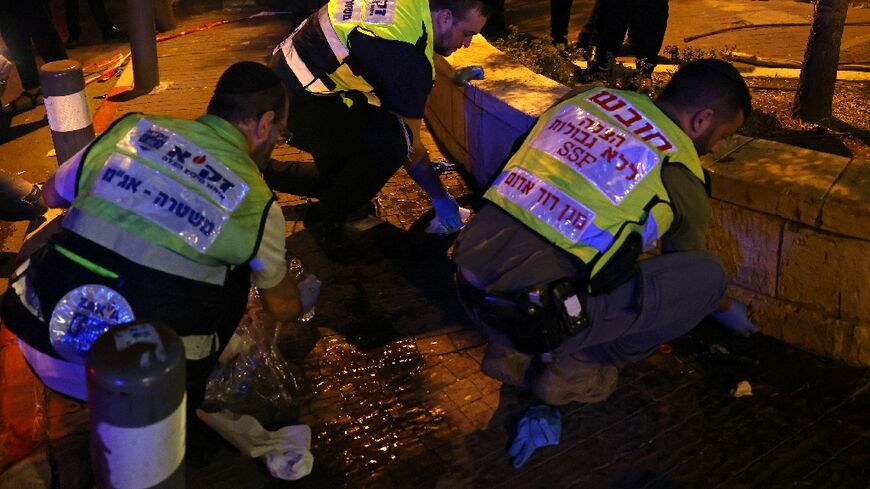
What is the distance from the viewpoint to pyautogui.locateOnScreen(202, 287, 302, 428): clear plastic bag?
2912 millimetres

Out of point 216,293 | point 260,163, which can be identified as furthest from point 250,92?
point 216,293

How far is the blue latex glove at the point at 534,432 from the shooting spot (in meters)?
2.71

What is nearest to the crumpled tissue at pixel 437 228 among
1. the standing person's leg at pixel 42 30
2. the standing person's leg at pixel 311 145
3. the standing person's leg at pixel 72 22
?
the standing person's leg at pixel 311 145

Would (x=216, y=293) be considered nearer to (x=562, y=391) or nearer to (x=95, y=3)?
(x=562, y=391)

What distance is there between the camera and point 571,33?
769 cm

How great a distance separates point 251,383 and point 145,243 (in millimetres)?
907

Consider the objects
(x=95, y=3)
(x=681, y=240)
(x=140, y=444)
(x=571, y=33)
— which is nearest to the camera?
(x=140, y=444)

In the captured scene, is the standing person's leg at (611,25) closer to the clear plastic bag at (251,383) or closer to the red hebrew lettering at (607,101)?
the red hebrew lettering at (607,101)

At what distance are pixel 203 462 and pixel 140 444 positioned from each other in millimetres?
961

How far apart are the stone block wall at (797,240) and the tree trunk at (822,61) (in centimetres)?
128

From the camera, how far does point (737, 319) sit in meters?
3.11

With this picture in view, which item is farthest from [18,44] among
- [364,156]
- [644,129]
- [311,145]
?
[644,129]

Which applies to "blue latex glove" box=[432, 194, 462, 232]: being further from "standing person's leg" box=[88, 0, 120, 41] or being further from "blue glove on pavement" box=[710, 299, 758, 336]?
"standing person's leg" box=[88, 0, 120, 41]

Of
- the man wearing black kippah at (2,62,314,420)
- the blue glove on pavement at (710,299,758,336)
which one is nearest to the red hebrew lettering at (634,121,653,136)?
the blue glove on pavement at (710,299,758,336)
